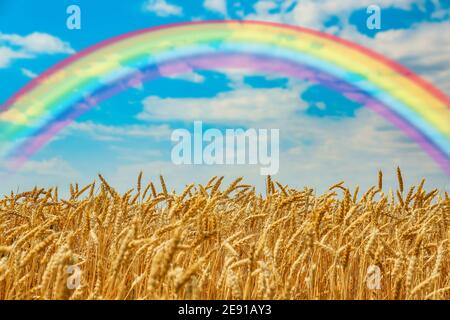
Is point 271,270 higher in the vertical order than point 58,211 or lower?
lower

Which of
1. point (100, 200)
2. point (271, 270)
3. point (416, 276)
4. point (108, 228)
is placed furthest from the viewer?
point (100, 200)

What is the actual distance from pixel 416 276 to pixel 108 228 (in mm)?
2114

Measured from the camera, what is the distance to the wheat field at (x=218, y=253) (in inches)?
86.3

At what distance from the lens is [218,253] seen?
3121 millimetres

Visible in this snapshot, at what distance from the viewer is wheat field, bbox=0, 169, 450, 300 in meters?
2.19

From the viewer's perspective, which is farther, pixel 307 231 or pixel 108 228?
pixel 108 228

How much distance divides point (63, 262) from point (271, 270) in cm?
89

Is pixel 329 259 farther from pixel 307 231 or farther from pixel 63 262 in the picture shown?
pixel 63 262
